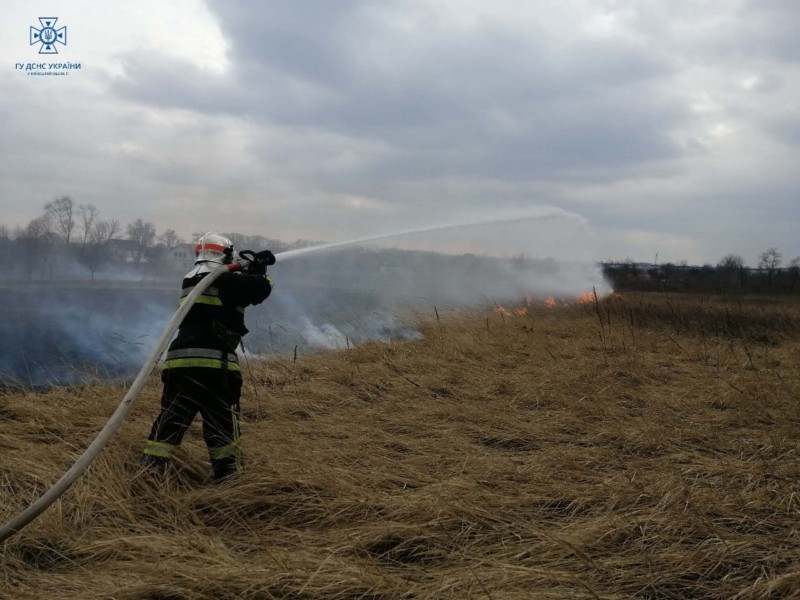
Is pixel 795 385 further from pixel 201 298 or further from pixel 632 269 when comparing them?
pixel 632 269

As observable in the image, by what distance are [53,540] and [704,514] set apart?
3.29m

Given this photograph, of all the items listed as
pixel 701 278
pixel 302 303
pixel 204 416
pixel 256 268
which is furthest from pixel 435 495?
pixel 701 278

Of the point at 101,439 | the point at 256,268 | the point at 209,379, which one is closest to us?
the point at 101,439


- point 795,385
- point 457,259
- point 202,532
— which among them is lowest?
point 202,532

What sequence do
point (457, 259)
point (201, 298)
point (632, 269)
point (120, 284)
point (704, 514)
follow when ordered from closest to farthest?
point (704, 514) → point (201, 298) → point (457, 259) → point (120, 284) → point (632, 269)

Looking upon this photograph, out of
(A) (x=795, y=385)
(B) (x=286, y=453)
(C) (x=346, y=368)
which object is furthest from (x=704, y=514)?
(C) (x=346, y=368)

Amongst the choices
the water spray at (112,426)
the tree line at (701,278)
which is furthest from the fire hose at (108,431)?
the tree line at (701,278)

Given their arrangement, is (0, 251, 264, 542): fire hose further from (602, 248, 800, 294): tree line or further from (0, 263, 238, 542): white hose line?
(602, 248, 800, 294): tree line

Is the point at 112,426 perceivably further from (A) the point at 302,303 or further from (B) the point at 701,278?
(B) the point at 701,278

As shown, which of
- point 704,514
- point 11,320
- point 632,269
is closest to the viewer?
point 704,514

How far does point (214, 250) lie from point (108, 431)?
1.46 m

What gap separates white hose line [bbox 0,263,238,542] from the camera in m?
2.65

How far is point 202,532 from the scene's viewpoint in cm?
304

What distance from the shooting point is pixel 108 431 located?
9.57 feet
